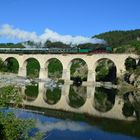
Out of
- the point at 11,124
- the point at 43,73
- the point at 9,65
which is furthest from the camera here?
the point at 9,65

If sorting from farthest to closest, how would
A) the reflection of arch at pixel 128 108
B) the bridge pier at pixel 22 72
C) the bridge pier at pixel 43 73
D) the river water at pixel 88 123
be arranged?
1. the bridge pier at pixel 22 72
2. the bridge pier at pixel 43 73
3. the reflection of arch at pixel 128 108
4. the river water at pixel 88 123

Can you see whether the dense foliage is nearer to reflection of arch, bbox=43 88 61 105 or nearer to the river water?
the river water

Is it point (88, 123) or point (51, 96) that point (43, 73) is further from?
point (88, 123)

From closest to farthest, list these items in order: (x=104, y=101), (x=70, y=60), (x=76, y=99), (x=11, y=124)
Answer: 1. (x=11, y=124)
2. (x=104, y=101)
3. (x=76, y=99)
4. (x=70, y=60)

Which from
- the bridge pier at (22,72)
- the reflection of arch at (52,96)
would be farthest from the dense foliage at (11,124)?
the bridge pier at (22,72)

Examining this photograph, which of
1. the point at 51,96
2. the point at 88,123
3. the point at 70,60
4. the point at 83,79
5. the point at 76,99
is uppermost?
the point at 70,60

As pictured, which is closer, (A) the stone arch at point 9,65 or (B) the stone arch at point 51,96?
(B) the stone arch at point 51,96

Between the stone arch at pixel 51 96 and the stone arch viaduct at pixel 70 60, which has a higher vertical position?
the stone arch viaduct at pixel 70 60

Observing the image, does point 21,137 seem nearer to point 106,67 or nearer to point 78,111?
point 78,111

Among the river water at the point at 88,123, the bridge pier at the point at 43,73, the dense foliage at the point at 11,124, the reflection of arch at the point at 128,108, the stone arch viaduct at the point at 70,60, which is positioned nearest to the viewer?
the dense foliage at the point at 11,124

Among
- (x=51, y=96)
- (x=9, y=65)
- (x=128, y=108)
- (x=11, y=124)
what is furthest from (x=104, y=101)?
(x=9, y=65)

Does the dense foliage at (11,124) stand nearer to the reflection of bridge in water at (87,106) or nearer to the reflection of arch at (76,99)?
the reflection of bridge in water at (87,106)

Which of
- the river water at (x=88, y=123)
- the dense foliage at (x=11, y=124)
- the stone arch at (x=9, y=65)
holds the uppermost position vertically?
the stone arch at (x=9, y=65)

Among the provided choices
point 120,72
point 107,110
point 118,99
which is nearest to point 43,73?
point 120,72
